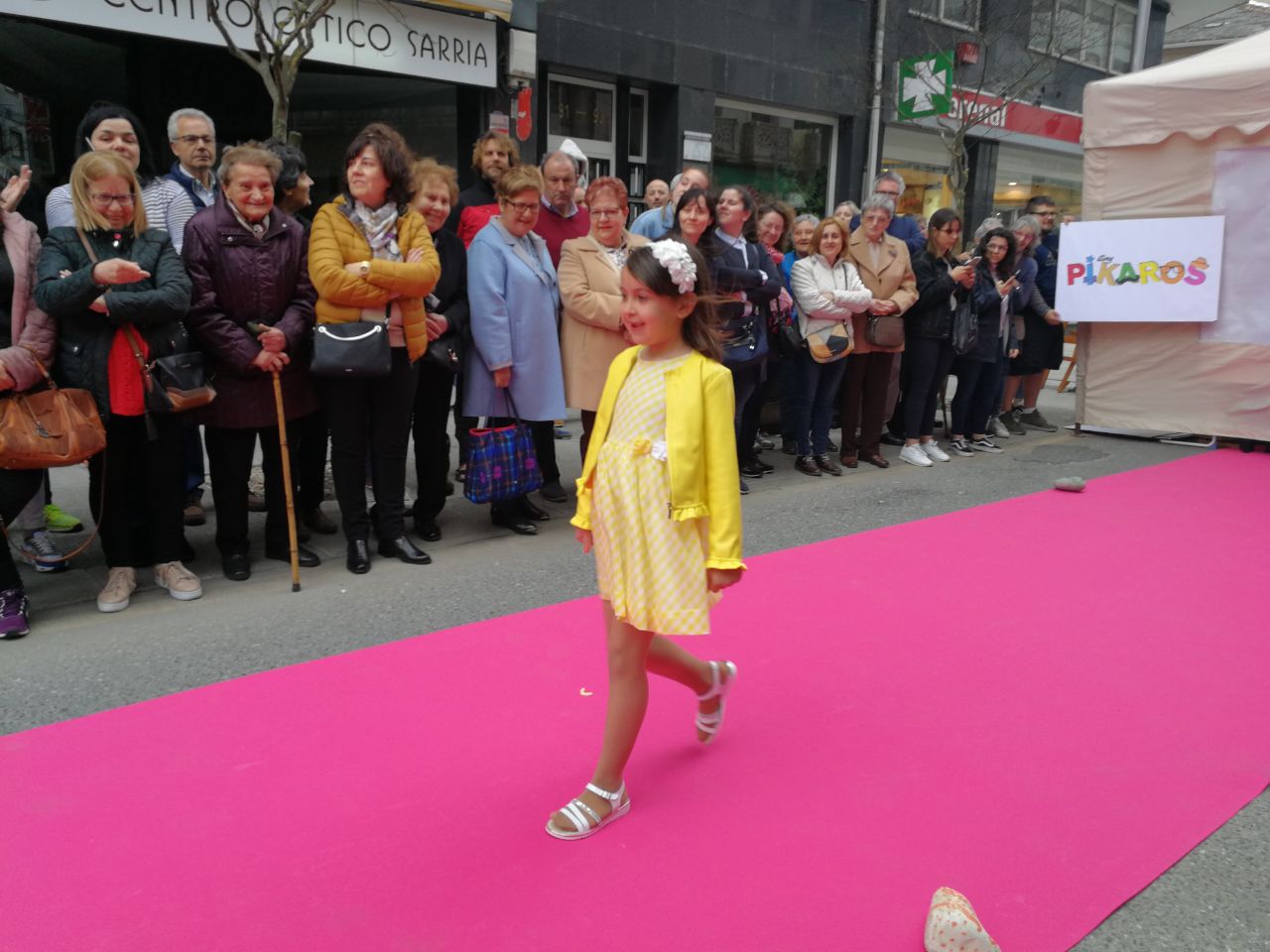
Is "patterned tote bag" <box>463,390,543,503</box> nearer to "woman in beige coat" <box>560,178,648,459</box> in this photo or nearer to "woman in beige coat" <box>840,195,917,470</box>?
"woman in beige coat" <box>560,178,648,459</box>

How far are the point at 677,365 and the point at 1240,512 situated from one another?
5.30 m

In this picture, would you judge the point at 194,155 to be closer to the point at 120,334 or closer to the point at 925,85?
the point at 120,334

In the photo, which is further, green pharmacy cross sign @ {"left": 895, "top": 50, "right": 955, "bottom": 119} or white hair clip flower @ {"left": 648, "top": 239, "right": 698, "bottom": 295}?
green pharmacy cross sign @ {"left": 895, "top": 50, "right": 955, "bottom": 119}

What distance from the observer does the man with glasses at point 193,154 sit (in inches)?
205

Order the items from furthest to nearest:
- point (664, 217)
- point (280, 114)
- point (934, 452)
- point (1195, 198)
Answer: point (1195, 198)
point (934, 452)
point (664, 217)
point (280, 114)

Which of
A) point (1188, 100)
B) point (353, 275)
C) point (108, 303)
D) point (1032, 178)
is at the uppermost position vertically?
point (1032, 178)

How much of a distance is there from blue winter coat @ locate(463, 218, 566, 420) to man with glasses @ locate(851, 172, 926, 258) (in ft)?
12.0

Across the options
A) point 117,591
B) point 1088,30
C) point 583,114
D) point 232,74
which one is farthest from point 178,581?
point 1088,30

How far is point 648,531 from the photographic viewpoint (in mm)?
2770

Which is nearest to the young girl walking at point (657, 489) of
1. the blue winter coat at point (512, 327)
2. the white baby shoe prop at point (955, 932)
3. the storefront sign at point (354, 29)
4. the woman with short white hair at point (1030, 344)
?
the white baby shoe prop at point (955, 932)

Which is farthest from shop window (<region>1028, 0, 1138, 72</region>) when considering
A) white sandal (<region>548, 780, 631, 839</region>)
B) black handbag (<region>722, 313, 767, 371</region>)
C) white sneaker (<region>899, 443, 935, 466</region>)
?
white sandal (<region>548, 780, 631, 839</region>)

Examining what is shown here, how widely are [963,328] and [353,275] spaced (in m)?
5.08

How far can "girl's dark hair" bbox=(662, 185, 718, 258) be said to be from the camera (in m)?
5.95

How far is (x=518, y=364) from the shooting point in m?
5.73
